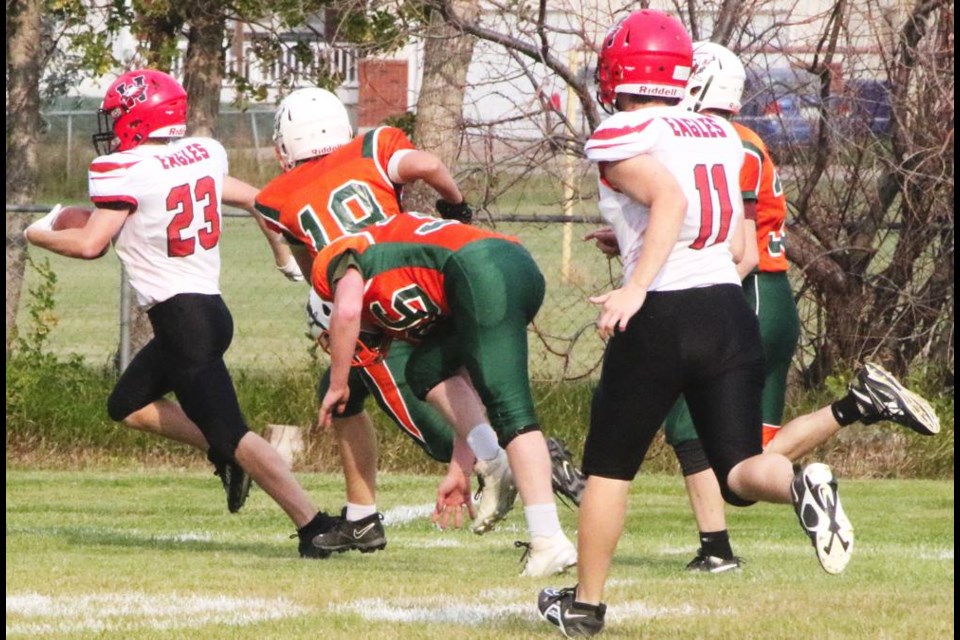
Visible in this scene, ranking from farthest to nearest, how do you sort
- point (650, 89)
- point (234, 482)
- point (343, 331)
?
point (234, 482), point (343, 331), point (650, 89)

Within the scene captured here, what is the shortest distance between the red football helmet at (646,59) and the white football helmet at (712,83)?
1539 mm

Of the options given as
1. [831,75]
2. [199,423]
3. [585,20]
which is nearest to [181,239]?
[199,423]

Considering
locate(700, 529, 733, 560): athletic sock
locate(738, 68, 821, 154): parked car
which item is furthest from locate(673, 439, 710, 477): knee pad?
locate(738, 68, 821, 154): parked car

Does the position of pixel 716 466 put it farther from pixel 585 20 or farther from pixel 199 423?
pixel 585 20

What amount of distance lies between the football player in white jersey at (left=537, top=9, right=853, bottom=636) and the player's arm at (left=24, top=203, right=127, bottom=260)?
239 cm

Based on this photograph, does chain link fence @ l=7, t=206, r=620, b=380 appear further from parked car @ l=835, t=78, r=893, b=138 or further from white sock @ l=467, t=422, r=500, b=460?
white sock @ l=467, t=422, r=500, b=460

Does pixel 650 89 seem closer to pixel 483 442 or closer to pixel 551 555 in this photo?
pixel 551 555

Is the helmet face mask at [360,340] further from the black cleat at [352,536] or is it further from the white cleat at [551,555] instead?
the white cleat at [551,555]

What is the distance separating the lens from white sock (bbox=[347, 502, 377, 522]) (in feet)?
21.5

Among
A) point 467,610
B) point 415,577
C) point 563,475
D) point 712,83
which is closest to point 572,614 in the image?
point 467,610

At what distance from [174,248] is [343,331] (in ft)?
4.08

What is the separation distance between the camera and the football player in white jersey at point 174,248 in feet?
21.0

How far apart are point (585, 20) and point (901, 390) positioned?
455 centimetres

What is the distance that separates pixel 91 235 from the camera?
6324 mm
